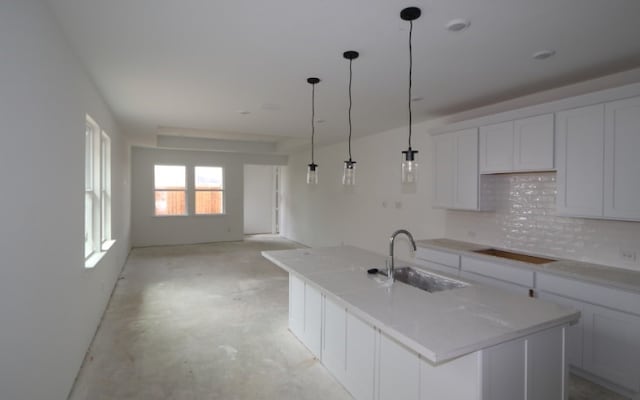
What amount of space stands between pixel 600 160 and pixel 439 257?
5.93ft

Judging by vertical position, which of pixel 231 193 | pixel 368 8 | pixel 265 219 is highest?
pixel 368 8

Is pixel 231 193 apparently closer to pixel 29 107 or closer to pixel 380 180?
pixel 380 180

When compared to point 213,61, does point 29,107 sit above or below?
below

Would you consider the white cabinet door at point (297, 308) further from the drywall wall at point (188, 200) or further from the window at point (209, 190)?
the window at point (209, 190)

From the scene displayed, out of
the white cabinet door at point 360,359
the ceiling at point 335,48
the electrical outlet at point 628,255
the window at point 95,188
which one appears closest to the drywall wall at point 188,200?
the window at point 95,188

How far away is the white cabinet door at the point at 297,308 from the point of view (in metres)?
3.21

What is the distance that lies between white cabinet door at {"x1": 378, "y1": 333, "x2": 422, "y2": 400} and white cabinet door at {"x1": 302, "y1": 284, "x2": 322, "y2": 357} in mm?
844

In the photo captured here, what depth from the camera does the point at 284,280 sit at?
5359mm

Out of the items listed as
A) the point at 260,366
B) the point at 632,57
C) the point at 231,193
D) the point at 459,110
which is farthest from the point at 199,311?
the point at 231,193

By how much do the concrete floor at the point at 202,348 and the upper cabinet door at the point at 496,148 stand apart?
2.00 m

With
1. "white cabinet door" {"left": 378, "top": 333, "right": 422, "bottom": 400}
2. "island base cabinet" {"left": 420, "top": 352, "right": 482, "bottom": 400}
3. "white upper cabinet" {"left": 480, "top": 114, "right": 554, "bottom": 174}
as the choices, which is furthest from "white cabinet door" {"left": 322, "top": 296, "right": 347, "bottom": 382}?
"white upper cabinet" {"left": 480, "top": 114, "right": 554, "bottom": 174}

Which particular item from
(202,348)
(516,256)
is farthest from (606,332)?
(202,348)

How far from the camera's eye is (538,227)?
11.3 feet

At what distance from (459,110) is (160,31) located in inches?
137
